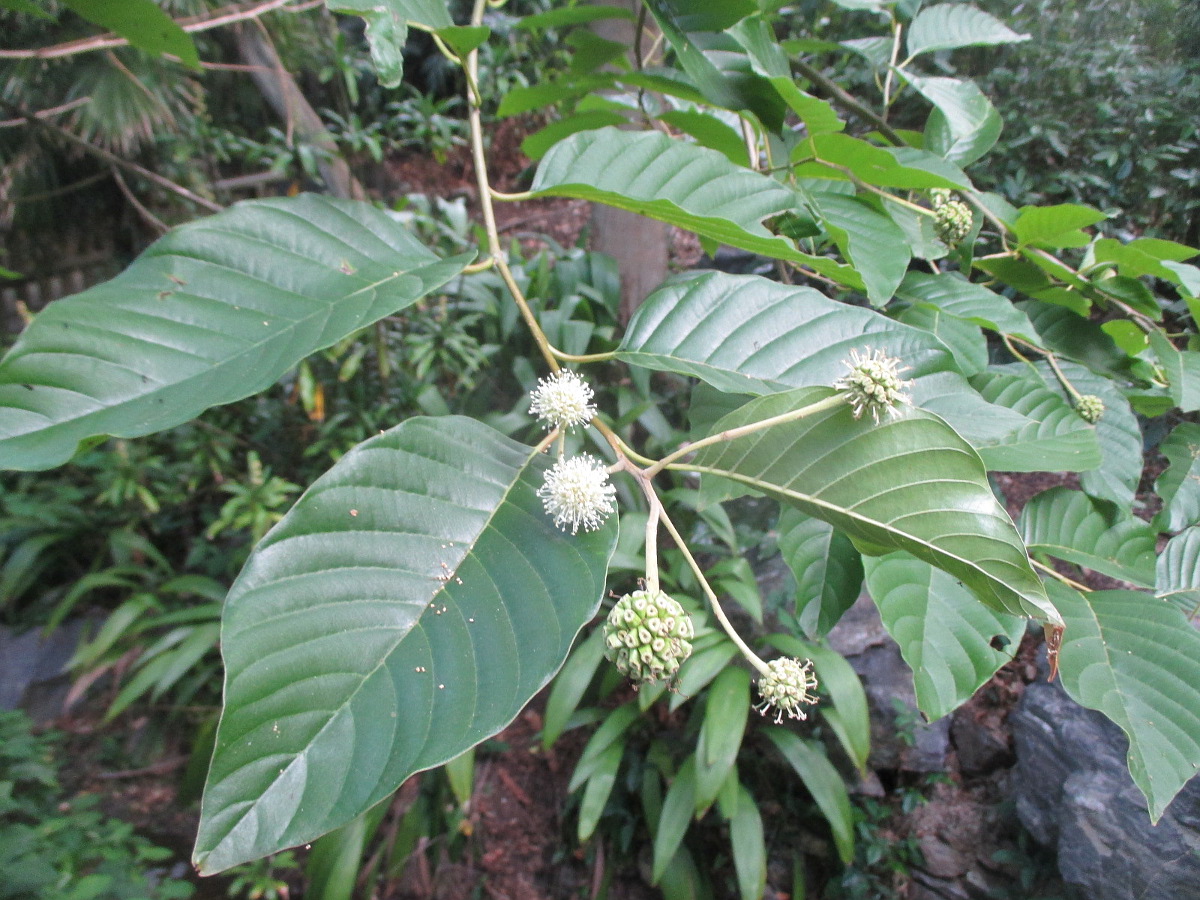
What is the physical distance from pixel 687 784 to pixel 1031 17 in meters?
2.59

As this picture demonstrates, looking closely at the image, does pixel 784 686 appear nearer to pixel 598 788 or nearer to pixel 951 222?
pixel 951 222

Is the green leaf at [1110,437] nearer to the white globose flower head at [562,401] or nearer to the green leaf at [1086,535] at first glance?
the green leaf at [1086,535]

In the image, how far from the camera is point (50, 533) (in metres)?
2.37

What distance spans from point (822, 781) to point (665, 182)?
61.7 inches

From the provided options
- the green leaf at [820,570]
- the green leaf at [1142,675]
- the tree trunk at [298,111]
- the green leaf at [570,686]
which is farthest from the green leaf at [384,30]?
the tree trunk at [298,111]

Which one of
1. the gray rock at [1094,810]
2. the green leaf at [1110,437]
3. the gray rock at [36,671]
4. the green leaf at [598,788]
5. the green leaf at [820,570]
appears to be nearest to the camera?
the green leaf at [820,570]

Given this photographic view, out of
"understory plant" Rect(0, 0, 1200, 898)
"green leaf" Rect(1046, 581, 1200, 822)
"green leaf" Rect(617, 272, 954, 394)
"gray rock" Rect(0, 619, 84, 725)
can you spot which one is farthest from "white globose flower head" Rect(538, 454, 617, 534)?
"gray rock" Rect(0, 619, 84, 725)

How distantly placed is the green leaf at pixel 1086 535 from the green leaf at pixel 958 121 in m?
0.44

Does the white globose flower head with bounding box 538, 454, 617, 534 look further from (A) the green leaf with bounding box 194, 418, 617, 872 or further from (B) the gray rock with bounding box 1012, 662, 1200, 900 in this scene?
(B) the gray rock with bounding box 1012, 662, 1200, 900

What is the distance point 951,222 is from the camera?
682mm

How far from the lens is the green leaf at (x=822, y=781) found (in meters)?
1.48

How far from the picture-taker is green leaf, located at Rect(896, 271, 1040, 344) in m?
0.64

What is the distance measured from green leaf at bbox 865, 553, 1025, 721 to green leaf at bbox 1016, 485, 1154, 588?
7.3 inches

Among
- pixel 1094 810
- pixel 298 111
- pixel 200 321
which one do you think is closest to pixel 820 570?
pixel 200 321
